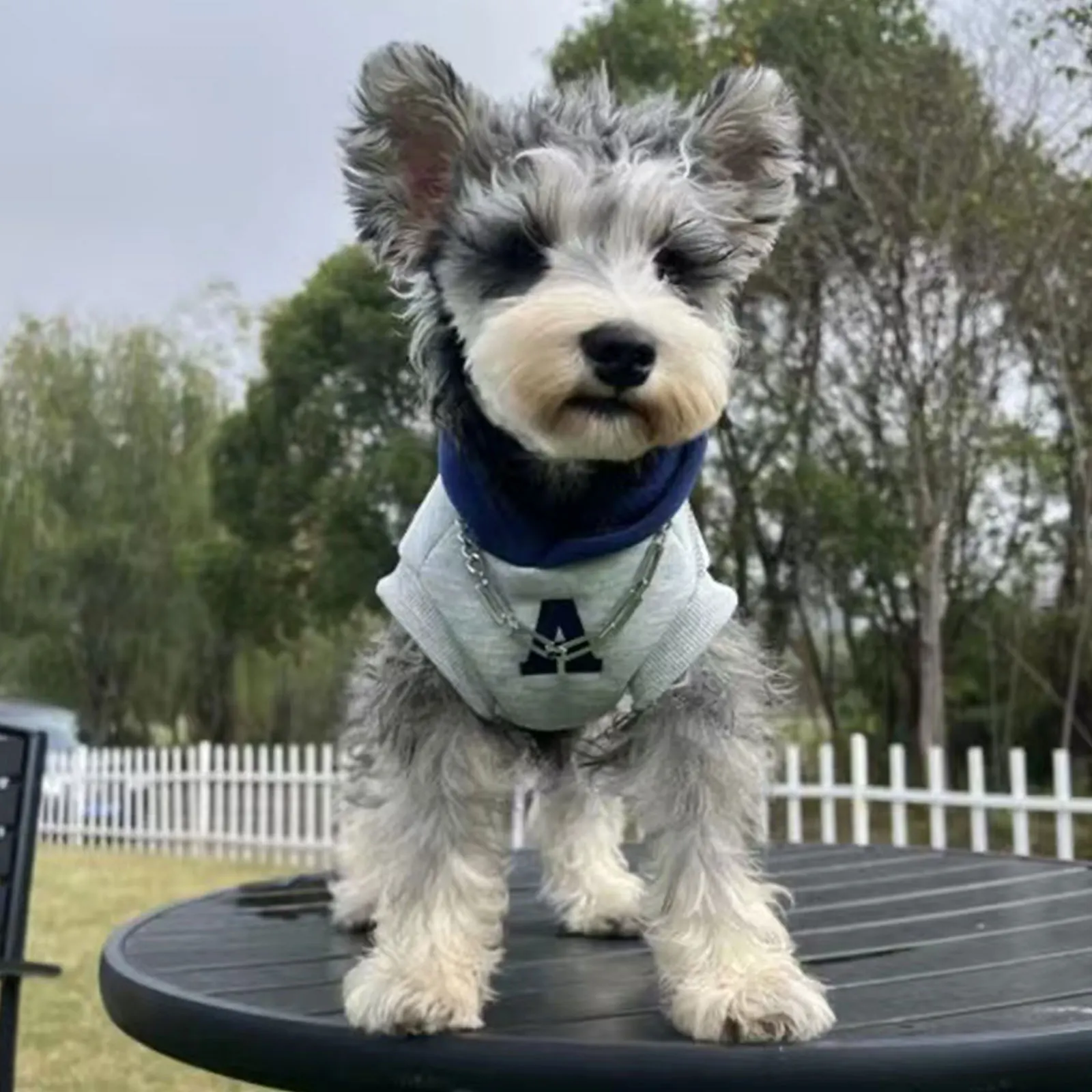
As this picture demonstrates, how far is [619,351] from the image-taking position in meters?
1.74

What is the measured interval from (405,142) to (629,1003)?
46.4 inches

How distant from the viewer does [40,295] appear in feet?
64.2

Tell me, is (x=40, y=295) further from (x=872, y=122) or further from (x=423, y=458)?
(x=872, y=122)

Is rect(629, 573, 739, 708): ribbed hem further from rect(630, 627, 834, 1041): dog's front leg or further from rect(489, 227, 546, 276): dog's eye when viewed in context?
rect(489, 227, 546, 276): dog's eye

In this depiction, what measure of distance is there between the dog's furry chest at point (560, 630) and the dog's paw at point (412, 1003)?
14.4 inches

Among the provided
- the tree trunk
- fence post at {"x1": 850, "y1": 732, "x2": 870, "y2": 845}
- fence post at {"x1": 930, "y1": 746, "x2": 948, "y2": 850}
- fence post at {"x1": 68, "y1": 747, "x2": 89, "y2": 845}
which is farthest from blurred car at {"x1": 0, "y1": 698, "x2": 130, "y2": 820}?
fence post at {"x1": 930, "y1": 746, "x2": 948, "y2": 850}

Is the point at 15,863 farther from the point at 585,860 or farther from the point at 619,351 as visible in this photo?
the point at 619,351

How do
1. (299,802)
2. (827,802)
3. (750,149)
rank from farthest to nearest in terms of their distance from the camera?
(299,802) < (827,802) < (750,149)

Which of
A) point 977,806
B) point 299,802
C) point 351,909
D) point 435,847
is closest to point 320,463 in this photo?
point 299,802

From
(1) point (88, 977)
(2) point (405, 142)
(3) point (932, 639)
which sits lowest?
(1) point (88, 977)

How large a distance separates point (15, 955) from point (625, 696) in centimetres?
188

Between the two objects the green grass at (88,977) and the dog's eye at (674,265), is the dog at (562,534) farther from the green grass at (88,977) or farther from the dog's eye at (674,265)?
the green grass at (88,977)

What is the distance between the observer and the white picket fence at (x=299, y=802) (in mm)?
7566

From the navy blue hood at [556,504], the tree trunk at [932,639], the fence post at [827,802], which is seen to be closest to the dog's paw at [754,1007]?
the navy blue hood at [556,504]
